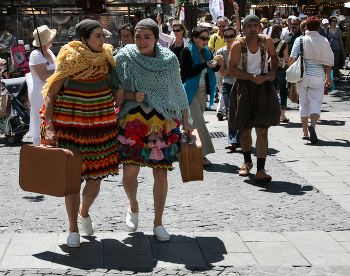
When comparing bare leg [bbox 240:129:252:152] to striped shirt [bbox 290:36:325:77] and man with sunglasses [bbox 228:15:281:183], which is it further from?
striped shirt [bbox 290:36:325:77]

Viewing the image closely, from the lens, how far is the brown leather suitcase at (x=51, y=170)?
13.0ft

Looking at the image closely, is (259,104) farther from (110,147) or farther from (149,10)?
(149,10)

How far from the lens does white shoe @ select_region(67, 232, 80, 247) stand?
4.29 m

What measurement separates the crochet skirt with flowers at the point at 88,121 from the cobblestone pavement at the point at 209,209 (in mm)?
837

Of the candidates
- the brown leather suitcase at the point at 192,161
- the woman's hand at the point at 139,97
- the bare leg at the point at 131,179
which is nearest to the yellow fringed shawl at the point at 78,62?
the woman's hand at the point at 139,97

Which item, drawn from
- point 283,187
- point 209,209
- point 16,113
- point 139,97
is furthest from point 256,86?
point 16,113

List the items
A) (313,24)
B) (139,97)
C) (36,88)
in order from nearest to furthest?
(139,97)
(36,88)
(313,24)

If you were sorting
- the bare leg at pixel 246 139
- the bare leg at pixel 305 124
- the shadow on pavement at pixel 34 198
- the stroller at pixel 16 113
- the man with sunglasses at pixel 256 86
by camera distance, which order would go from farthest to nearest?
the stroller at pixel 16 113, the bare leg at pixel 305 124, the bare leg at pixel 246 139, the man with sunglasses at pixel 256 86, the shadow on pavement at pixel 34 198

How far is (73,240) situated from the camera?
429cm

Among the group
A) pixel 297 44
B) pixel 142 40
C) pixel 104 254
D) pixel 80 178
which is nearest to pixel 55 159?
pixel 80 178

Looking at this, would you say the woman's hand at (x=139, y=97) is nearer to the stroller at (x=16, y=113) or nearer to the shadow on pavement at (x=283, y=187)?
the shadow on pavement at (x=283, y=187)

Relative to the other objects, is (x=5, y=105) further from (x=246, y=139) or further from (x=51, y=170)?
(x=51, y=170)

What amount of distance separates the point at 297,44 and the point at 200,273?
573 cm

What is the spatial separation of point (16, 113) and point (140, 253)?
239 inches
